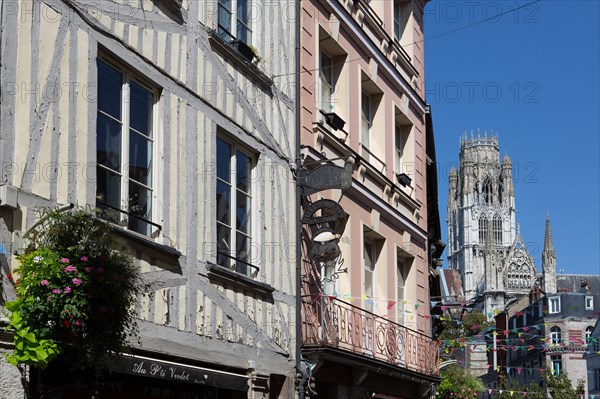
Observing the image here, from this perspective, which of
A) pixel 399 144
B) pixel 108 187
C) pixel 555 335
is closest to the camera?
Answer: pixel 108 187

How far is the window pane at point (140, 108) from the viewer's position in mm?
10000

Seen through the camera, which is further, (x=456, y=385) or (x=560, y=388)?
(x=560, y=388)

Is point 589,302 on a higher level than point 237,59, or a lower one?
higher

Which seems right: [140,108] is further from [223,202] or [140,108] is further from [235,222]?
[235,222]

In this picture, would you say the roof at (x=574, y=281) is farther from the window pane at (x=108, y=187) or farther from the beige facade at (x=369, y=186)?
the window pane at (x=108, y=187)

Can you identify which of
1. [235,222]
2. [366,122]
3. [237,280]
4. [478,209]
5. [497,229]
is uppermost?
[478,209]

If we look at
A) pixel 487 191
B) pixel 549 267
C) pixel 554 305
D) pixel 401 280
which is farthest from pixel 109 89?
pixel 487 191

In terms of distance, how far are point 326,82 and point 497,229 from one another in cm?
16559

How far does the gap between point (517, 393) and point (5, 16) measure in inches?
2541

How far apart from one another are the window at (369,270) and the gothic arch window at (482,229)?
162727 mm

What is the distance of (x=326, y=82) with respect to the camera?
1606 cm

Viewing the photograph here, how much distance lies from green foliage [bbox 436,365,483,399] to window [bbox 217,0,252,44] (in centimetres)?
1797

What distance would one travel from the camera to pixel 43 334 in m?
7.44

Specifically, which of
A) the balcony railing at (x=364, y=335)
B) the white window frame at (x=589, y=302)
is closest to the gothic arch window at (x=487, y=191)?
the white window frame at (x=589, y=302)
